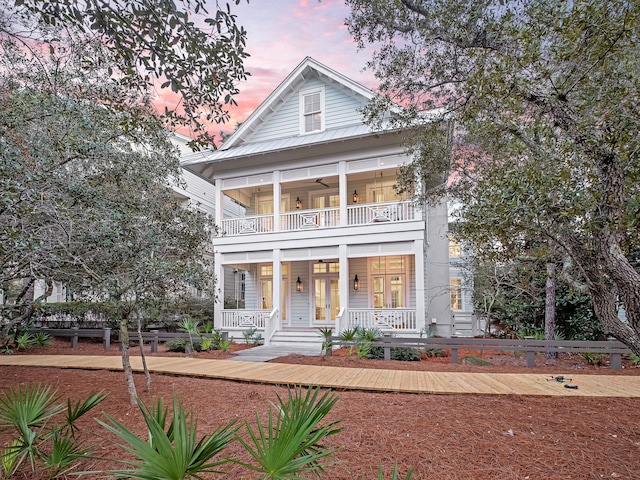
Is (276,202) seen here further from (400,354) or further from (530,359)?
(530,359)

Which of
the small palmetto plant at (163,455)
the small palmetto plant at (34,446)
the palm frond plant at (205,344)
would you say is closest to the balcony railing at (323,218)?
the palm frond plant at (205,344)

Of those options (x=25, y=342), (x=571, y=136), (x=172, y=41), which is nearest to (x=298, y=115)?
(x=172, y=41)

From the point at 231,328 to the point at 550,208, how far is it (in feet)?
41.3

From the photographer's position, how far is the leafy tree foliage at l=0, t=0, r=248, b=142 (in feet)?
14.1

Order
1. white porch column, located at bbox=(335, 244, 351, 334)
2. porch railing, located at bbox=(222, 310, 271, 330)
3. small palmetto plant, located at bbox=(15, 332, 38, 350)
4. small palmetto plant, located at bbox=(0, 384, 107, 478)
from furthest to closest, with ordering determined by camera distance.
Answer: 1. porch railing, located at bbox=(222, 310, 271, 330)
2. white porch column, located at bbox=(335, 244, 351, 334)
3. small palmetto plant, located at bbox=(15, 332, 38, 350)
4. small palmetto plant, located at bbox=(0, 384, 107, 478)

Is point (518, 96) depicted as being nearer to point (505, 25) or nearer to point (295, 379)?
point (505, 25)

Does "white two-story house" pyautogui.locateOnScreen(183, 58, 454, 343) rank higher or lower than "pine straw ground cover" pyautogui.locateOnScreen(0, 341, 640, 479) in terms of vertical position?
higher

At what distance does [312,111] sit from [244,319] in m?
8.48

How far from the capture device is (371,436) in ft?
14.2

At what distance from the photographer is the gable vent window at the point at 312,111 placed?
15.2m

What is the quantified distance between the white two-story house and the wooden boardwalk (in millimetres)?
5081

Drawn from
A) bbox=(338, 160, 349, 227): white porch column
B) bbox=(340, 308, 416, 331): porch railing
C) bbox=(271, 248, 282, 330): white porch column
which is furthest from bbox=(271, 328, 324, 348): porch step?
bbox=(338, 160, 349, 227): white porch column

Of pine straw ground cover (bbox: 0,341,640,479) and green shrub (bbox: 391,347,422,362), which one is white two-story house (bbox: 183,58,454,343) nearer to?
green shrub (bbox: 391,347,422,362)

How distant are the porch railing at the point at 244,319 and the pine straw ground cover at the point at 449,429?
287 inches
